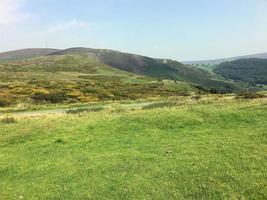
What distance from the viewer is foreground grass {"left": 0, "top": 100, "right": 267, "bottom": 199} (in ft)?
43.2

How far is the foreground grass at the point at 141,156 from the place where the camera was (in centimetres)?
1316

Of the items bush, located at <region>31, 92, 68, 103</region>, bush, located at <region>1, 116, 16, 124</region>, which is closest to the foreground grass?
bush, located at <region>1, 116, 16, 124</region>

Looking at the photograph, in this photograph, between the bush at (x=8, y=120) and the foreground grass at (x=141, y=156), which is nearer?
the foreground grass at (x=141, y=156)

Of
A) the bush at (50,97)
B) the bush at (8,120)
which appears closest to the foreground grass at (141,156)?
the bush at (8,120)

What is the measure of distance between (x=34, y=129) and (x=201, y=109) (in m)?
9.63

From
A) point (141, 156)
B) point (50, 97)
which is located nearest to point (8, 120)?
point (141, 156)

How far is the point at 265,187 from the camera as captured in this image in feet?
41.8

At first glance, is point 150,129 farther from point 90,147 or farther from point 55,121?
point 55,121

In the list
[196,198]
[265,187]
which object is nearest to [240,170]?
[265,187]

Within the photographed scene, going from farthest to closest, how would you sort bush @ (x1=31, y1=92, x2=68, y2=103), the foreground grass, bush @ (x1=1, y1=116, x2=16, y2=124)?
bush @ (x1=31, y1=92, x2=68, y2=103)
bush @ (x1=1, y1=116, x2=16, y2=124)
the foreground grass

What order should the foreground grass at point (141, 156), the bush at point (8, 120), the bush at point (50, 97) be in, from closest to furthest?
the foreground grass at point (141, 156), the bush at point (8, 120), the bush at point (50, 97)

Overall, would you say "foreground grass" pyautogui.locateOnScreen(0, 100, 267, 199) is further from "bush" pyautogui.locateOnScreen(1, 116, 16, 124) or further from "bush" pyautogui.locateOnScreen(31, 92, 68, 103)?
"bush" pyautogui.locateOnScreen(31, 92, 68, 103)

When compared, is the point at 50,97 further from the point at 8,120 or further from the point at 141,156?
the point at 141,156

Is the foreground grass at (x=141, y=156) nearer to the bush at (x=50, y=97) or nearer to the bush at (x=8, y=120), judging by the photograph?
the bush at (x=8, y=120)
